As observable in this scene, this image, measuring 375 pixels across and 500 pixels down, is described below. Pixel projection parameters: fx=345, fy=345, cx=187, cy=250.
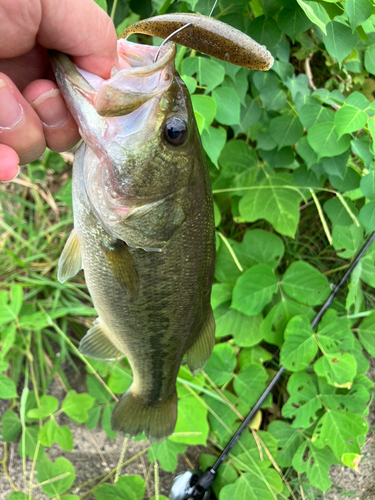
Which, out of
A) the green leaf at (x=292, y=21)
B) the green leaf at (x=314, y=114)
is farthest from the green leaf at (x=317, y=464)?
the green leaf at (x=292, y=21)

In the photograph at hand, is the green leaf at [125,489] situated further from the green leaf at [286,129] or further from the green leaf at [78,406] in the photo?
the green leaf at [286,129]

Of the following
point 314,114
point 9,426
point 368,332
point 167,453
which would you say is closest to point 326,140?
point 314,114

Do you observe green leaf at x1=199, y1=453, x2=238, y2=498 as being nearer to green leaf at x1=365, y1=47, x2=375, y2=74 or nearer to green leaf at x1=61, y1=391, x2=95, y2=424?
green leaf at x1=61, y1=391, x2=95, y2=424

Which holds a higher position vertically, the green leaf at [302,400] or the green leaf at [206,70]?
the green leaf at [206,70]

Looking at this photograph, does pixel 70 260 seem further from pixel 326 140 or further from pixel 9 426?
pixel 9 426

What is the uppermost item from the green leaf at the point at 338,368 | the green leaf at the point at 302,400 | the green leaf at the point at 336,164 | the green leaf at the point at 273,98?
the green leaf at the point at 273,98

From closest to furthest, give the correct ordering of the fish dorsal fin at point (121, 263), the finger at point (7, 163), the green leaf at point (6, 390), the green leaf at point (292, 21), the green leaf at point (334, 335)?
the finger at point (7, 163) → the fish dorsal fin at point (121, 263) → the green leaf at point (292, 21) → the green leaf at point (6, 390) → the green leaf at point (334, 335)

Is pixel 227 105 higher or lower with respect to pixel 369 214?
higher

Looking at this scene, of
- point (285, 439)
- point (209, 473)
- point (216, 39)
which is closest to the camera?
point (216, 39)
